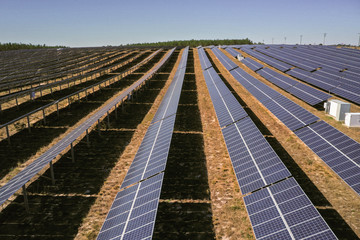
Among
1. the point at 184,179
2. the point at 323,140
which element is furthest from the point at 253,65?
the point at 184,179

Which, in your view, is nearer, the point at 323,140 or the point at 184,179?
the point at 184,179

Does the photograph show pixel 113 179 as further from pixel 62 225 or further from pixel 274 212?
pixel 274 212

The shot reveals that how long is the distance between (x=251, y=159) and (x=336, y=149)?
169 inches

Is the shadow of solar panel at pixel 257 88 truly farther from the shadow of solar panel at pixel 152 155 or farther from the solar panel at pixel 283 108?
the shadow of solar panel at pixel 152 155

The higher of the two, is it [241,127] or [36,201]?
[241,127]

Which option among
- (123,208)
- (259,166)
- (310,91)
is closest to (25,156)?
(123,208)

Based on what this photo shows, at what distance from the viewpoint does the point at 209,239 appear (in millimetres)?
9133

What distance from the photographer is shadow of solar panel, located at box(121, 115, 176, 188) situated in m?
11.1

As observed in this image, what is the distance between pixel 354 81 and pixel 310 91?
740cm

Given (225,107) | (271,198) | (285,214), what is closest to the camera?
(285,214)

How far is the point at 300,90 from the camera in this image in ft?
89.0

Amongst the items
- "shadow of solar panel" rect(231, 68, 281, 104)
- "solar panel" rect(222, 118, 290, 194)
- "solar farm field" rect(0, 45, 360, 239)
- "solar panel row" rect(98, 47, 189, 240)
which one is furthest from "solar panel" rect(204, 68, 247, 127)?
"solar panel row" rect(98, 47, 189, 240)

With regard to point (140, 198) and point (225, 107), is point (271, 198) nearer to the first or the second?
point (140, 198)

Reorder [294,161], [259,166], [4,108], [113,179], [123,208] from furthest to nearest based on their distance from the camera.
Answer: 1. [4,108]
2. [294,161]
3. [113,179]
4. [259,166]
5. [123,208]
